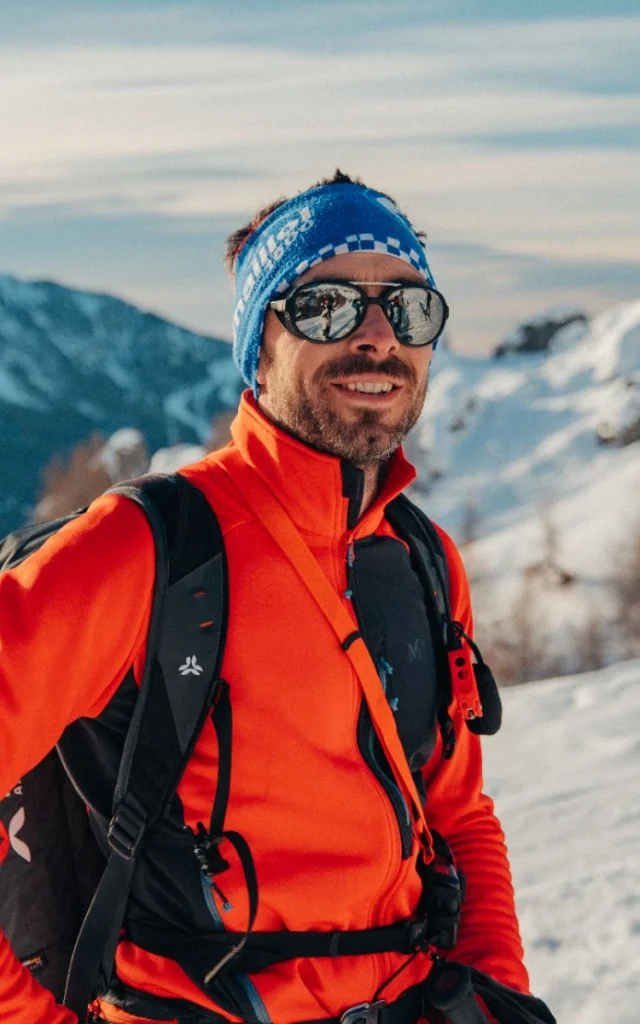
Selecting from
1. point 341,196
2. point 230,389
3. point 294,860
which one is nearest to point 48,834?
point 294,860

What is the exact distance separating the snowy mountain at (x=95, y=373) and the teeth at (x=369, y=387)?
334 feet

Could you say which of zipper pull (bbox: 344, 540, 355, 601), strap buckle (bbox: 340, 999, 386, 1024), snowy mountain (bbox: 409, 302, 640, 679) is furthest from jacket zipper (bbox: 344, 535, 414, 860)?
snowy mountain (bbox: 409, 302, 640, 679)

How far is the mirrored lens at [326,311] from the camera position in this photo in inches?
103

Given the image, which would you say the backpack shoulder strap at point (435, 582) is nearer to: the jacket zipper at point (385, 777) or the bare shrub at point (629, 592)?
the jacket zipper at point (385, 777)

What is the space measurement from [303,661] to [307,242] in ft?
3.46

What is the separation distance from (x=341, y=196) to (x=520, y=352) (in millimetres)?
133025

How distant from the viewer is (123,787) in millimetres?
2283

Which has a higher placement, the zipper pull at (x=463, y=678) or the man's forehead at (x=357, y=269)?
the man's forehead at (x=357, y=269)

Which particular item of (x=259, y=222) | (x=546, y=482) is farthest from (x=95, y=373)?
(x=259, y=222)

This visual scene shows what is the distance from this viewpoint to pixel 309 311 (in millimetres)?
2625

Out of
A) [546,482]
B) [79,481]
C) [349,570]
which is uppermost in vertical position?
[546,482]

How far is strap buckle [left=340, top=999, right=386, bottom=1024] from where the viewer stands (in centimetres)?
237

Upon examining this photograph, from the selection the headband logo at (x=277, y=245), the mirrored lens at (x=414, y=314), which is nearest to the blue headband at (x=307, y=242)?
the headband logo at (x=277, y=245)

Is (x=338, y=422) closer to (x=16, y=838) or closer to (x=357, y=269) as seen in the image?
(x=357, y=269)
